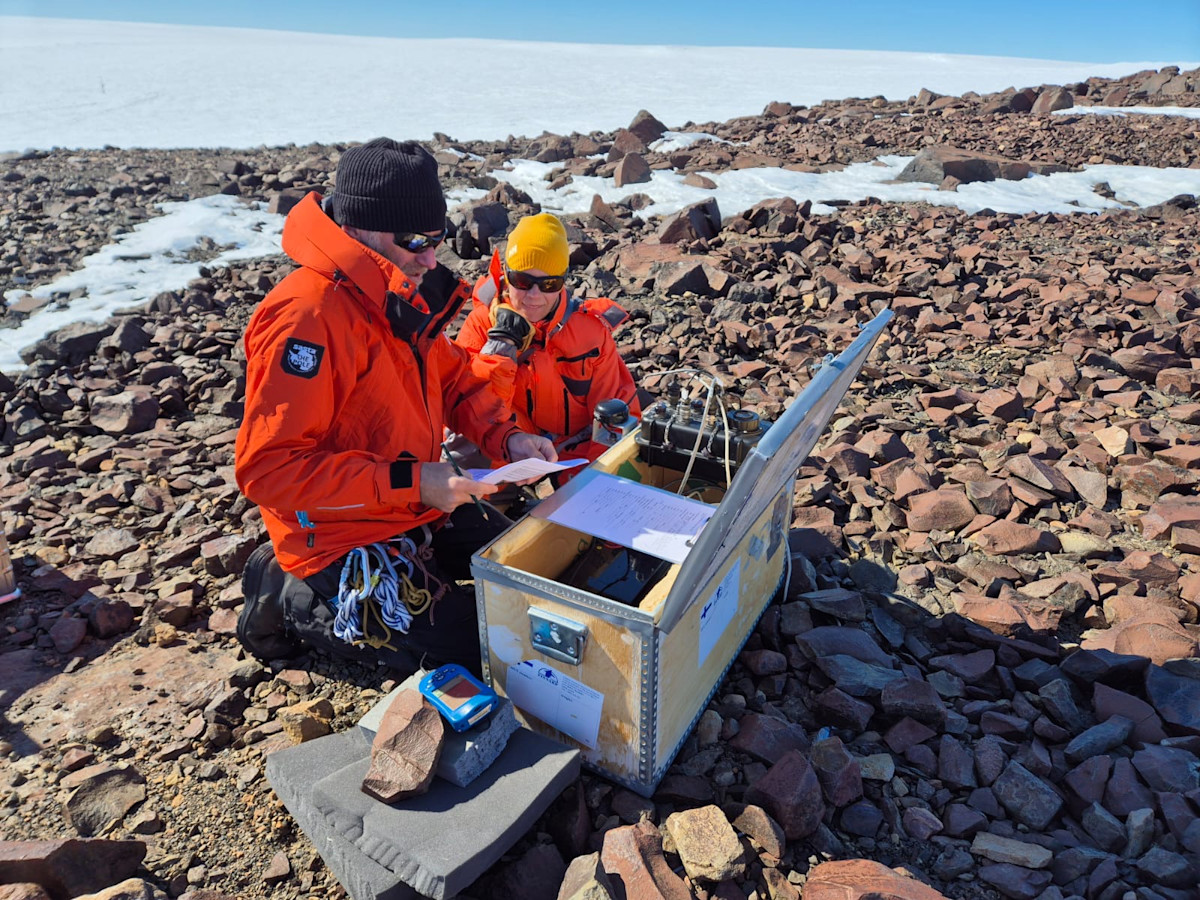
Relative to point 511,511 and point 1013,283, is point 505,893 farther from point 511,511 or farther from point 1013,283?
point 1013,283

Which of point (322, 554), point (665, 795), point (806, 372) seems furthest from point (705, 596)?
point (806, 372)

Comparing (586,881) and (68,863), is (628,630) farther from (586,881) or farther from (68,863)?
(68,863)

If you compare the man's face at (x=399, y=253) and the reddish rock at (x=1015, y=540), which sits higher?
the man's face at (x=399, y=253)

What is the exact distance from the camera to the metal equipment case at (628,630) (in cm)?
208

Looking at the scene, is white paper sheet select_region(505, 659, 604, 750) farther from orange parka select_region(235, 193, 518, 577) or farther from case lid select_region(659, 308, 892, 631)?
orange parka select_region(235, 193, 518, 577)

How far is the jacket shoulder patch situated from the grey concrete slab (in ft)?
3.26

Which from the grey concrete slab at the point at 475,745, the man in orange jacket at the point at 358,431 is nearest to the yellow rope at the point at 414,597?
the man in orange jacket at the point at 358,431

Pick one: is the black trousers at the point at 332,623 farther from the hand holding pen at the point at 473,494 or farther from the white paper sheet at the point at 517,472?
the white paper sheet at the point at 517,472

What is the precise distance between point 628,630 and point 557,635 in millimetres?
254

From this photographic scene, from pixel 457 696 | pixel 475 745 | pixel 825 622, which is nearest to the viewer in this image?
pixel 475 745

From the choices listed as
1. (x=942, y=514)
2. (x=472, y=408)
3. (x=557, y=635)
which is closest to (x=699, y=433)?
(x=557, y=635)

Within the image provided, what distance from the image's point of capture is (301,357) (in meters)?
2.46

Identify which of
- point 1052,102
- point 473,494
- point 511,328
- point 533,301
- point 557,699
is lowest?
point 557,699

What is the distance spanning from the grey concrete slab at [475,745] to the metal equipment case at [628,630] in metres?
0.16
